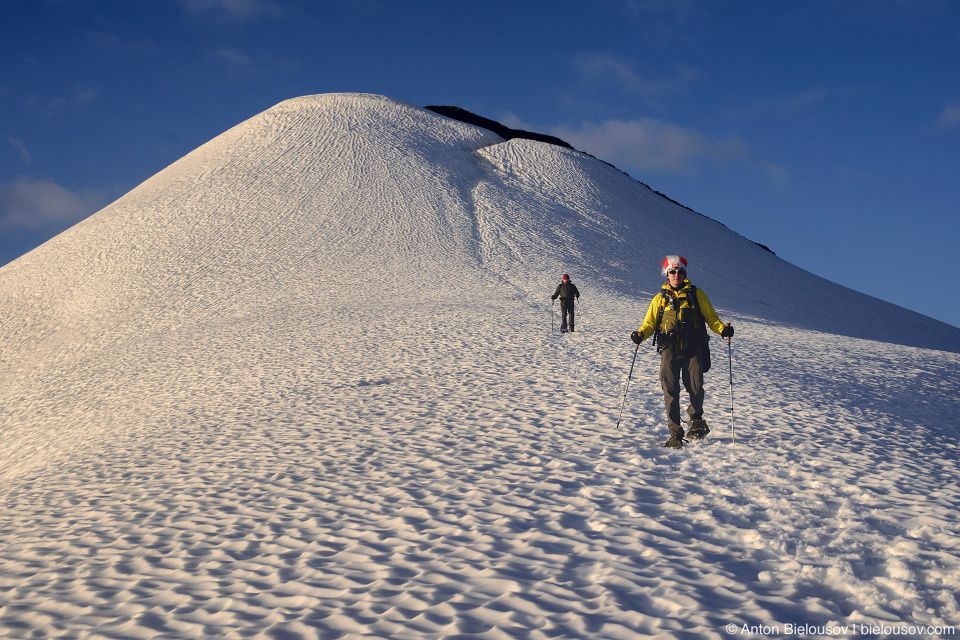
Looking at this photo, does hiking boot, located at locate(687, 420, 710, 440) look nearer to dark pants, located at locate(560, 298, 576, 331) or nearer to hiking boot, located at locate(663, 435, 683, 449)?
hiking boot, located at locate(663, 435, 683, 449)

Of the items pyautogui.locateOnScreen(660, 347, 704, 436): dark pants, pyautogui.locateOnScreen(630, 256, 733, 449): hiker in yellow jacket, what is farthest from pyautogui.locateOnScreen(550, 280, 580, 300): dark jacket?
pyautogui.locateOnScreen(660, 347, 704, 436): dark pants

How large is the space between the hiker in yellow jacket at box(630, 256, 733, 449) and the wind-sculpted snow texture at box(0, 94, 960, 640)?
26.0 inches

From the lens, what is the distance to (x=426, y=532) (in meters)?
6.00

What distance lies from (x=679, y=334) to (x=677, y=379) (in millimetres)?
691

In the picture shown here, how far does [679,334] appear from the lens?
817 centimetres

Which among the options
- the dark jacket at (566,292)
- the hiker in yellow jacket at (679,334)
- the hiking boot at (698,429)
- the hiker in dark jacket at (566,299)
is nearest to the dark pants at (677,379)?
the hiker in yellow jacket at (679,334)

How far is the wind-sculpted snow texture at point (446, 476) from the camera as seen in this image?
4.65 m

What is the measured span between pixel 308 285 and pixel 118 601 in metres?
25.9

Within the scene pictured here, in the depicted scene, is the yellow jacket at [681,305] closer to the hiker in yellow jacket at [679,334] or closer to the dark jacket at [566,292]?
the hiker in yellow jacket at [679,334]

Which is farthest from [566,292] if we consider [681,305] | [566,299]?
[681,305]

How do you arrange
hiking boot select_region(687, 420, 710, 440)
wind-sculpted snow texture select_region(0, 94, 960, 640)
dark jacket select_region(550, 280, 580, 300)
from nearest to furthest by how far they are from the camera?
1. wind-sculpted snow texture select_region(0, 94, 960, 640)
2. hiking boot select_region(687, 420, 710, 440)
3. dark jacket select_region(550, 280, 580, 300)

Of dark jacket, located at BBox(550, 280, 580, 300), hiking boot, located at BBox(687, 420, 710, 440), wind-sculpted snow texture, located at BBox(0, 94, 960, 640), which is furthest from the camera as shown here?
dark jacket, located at BBox(550, 280, 580, 300)

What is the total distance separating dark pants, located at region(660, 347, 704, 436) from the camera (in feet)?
27.3

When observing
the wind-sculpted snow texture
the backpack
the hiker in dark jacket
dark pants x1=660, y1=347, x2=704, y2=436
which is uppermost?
the hiker in dark jacket
